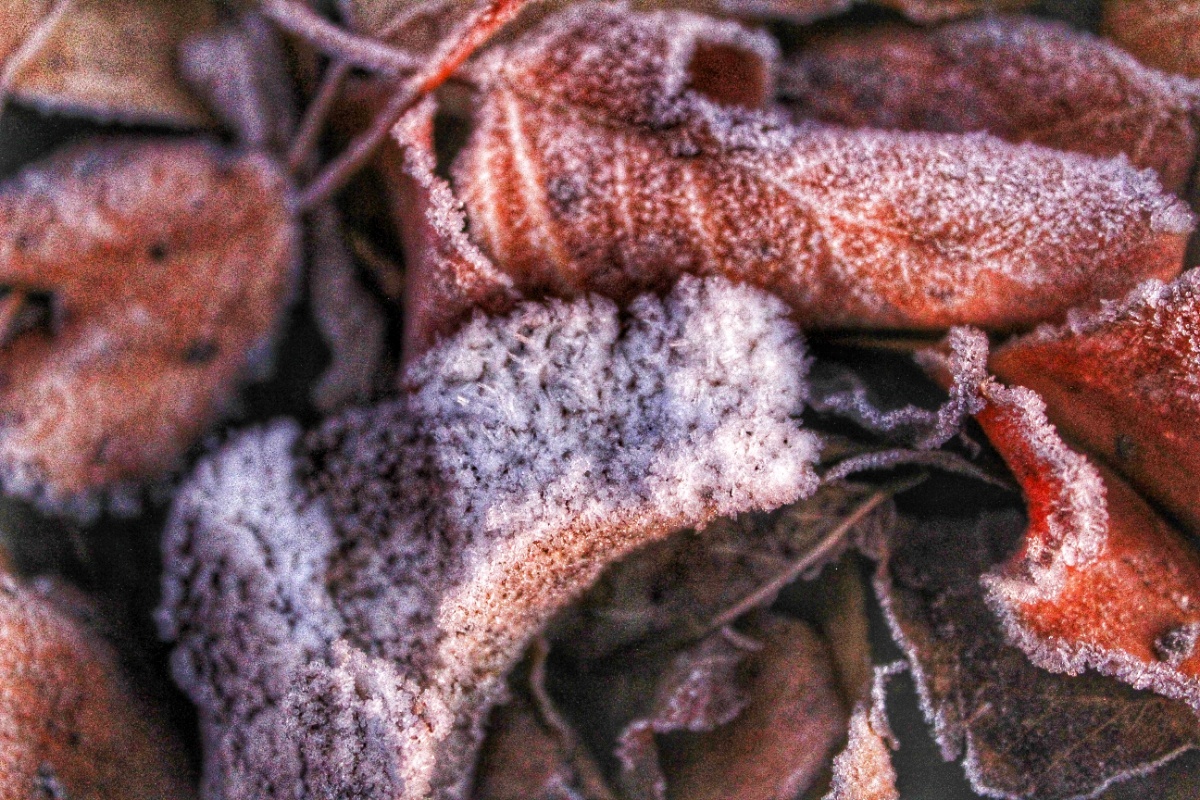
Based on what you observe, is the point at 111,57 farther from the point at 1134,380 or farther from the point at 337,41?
the point at 1134,380

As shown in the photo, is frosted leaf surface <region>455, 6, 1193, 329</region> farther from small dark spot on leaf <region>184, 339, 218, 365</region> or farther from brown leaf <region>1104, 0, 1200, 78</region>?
small dark spot on leaf <region>184, 339, 218, 365</region>

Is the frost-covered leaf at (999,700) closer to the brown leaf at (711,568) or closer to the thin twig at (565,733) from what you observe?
the brown leaf at (711,568)

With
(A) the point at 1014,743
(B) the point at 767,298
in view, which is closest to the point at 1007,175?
(B) the point at 767,298

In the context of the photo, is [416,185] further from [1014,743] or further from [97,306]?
[1014,743]

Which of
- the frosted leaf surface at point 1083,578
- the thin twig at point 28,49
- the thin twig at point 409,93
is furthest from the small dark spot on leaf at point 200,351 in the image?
the frosted leaf surface at point 1083,578

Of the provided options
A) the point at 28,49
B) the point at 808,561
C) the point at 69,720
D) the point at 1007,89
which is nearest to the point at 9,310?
the point at 28,49
